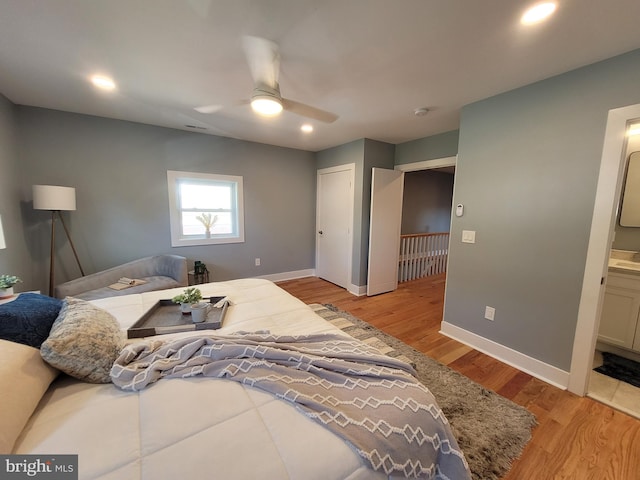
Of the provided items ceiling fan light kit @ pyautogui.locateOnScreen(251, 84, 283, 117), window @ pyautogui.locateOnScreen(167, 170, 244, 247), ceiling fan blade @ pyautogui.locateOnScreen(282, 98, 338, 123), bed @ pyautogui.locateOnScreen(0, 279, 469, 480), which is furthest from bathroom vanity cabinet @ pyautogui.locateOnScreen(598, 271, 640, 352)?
window @ pyautogui.locateOnScreen(167, 170, 244, 247)

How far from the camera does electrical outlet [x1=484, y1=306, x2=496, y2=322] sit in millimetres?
2336

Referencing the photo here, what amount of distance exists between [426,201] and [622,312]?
14.9ft

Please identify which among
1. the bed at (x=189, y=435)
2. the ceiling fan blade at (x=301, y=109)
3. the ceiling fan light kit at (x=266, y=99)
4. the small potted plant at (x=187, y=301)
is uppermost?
the ceiling fan blade at (x=301, y=109)

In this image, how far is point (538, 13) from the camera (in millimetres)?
1315

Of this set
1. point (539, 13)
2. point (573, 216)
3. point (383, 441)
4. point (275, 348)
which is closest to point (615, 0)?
point (539, 13)

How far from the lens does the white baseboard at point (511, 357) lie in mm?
1969

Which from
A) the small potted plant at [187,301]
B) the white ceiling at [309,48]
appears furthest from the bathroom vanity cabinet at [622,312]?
the small potted plant at [187,301]

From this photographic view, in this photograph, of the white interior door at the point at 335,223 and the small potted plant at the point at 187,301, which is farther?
the white interior door at the point at 335,223

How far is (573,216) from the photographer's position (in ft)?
6.07

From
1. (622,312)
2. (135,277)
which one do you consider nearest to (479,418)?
(622,312)

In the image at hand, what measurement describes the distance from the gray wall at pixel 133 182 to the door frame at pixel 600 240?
12.4ft

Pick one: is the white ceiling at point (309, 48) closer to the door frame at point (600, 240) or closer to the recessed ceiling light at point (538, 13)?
the recessed ceiling light at point (538, 13)

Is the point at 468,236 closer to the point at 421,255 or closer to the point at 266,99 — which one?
the point at 266,99

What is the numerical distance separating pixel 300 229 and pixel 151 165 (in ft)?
8.23
